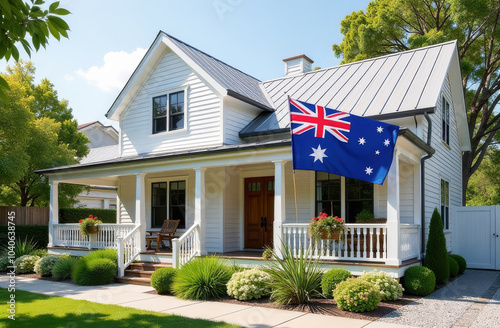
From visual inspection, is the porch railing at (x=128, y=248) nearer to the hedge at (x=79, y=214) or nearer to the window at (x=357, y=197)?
the window at (x=357, y=197)

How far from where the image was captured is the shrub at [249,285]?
8969mm

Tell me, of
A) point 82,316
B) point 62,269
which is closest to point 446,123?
point 82,316

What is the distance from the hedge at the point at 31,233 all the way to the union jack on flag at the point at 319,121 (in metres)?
13.6

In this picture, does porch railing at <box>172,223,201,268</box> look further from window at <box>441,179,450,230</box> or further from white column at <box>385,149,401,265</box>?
window at <box>441,179,450,230</box>

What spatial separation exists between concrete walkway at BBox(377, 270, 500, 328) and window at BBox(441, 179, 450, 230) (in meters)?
3.27

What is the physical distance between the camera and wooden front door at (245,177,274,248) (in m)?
13.3

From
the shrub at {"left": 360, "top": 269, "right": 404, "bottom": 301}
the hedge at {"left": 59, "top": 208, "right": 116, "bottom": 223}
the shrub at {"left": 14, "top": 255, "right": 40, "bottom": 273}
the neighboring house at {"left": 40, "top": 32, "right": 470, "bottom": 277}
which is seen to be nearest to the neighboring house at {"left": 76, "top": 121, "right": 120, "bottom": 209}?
the hedge at {"left": 59, "top": 208, "right": 116, "bottom": 223}

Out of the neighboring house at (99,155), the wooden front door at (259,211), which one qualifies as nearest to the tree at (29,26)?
the wooden front door at (259,211)

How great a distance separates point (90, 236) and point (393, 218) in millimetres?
9665

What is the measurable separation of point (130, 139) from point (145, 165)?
304cm

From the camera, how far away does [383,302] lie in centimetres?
871

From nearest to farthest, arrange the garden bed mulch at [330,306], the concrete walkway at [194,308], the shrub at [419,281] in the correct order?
the concrete walkway at [194,308], the garden bed mulch at [330,306], the shrub at [419,281]

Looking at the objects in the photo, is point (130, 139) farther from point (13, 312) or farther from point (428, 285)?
point (428, 285)

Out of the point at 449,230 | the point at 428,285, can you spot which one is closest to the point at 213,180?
the point at 428,285
